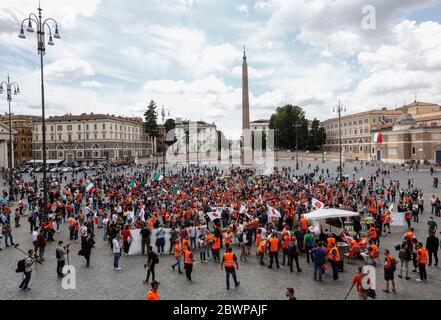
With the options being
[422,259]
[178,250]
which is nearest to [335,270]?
[422,259]

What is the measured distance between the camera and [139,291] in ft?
29.0

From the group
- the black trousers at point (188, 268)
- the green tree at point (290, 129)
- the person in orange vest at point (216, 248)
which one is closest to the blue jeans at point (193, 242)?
the person in orange vest at point (216, 248)

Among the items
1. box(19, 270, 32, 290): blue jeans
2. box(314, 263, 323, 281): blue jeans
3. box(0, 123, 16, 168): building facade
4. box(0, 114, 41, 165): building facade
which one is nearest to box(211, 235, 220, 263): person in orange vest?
box(314, 263, 323, 281): blue jeans

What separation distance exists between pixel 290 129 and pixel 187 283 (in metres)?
83.6

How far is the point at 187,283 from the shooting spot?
9336mm

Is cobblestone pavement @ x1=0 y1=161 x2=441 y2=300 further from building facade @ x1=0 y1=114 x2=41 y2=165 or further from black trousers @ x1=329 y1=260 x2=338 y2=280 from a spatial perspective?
building facade @ x1=0 y1=114 x2=41 y2=165

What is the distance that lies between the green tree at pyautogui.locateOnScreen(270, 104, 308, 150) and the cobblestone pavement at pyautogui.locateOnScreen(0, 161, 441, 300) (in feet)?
261

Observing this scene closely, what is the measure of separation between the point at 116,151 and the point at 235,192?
215 ft

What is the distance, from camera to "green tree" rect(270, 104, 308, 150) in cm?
8950

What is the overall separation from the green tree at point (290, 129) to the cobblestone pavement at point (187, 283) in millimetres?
79562

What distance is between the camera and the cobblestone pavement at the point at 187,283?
850cm

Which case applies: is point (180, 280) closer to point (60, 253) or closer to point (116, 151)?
point (60, 253)

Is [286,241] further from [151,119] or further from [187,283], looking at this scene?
[151,119]

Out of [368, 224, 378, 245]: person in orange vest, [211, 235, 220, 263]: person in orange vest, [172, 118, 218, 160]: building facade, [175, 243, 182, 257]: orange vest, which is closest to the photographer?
[175, 243, 182, 257]: orange vest
